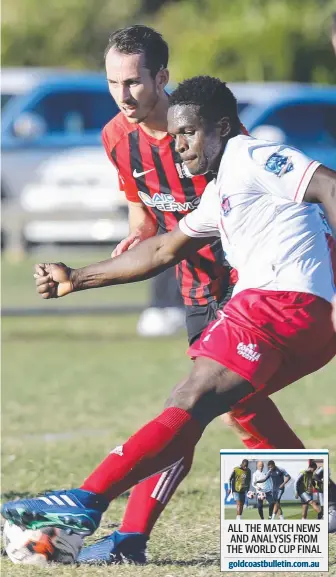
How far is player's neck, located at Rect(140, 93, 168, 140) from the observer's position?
19.9 ft

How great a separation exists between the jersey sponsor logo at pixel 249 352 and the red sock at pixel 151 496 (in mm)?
450

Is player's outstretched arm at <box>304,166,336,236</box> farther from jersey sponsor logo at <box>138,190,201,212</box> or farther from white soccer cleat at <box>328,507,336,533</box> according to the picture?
white soccer cleat at <box>328,507,336,533</box>

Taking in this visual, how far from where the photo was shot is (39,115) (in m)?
22.9

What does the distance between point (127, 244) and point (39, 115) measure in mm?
17109

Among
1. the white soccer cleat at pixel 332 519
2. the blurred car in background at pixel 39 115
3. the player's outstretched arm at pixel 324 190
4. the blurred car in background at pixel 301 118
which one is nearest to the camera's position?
the player's outstretched arm at pixel 324 190

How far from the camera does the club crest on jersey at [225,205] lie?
520 cm

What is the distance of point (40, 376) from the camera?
473 inches

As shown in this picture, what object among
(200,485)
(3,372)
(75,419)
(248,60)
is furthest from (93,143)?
(200,485)

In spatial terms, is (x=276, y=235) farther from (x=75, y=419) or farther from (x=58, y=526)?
(x=75, y=419)

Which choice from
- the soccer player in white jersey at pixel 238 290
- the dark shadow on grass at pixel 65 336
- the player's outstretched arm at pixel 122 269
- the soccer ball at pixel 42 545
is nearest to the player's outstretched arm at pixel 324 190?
the soccer player in white jersey at pixel 238 290

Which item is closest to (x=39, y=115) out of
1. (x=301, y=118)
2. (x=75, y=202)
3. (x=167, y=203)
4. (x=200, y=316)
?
(x=75, y=202)

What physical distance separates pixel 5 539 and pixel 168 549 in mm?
705

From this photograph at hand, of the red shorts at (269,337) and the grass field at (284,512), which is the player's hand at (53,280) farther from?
the grass field at (284,512)

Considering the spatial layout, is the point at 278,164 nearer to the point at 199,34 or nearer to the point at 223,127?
the point at 223,127
